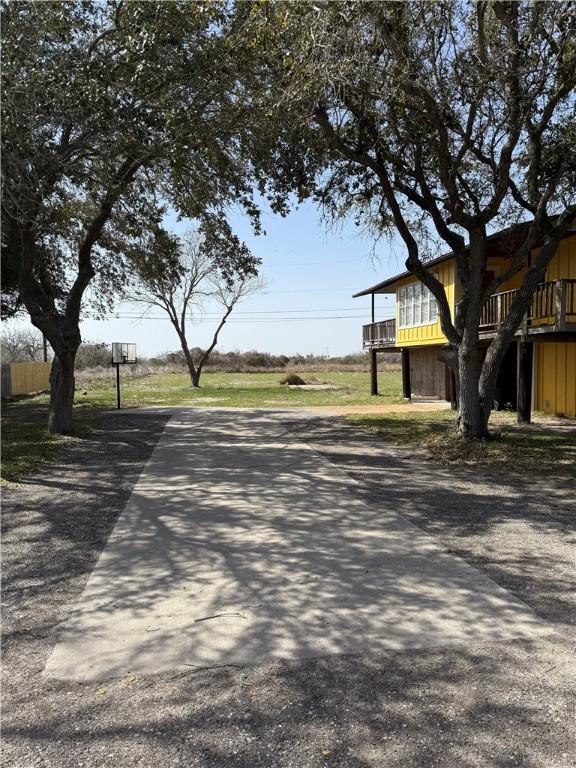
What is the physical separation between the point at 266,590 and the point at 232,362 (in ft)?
197

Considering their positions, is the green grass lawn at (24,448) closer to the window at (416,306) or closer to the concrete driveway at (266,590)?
the concrete driveway at (266,590)

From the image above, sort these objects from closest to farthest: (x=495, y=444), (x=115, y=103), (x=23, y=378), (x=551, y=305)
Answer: (x=115, y=103) → (x=495, y=444) → (x=551, y=305) → (x=23, y=378)

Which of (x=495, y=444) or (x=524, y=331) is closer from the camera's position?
(x=495, y=444)

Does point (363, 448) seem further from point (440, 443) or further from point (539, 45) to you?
point (539, 45)

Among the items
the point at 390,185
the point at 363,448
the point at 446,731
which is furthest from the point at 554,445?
the point at 446,731

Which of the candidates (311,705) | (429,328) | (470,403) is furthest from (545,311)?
(311,705)

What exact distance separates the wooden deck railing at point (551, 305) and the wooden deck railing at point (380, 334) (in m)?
9.36

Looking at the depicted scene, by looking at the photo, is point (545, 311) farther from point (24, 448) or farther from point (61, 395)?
point (24, 448)

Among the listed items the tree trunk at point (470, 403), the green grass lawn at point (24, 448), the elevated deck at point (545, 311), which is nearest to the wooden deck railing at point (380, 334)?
the elevated deck at point (545, 311)

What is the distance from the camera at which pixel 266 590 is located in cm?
441

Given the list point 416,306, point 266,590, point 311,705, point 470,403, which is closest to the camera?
point 311,705

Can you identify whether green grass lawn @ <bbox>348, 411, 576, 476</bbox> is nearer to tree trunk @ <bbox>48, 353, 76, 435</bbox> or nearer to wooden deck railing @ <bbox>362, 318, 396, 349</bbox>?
tree trunk @ <bbox>48, 353, 76, 435</bbox>

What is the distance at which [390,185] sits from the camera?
39.5 ft

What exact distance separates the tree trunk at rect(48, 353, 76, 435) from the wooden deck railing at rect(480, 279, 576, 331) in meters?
10.4
